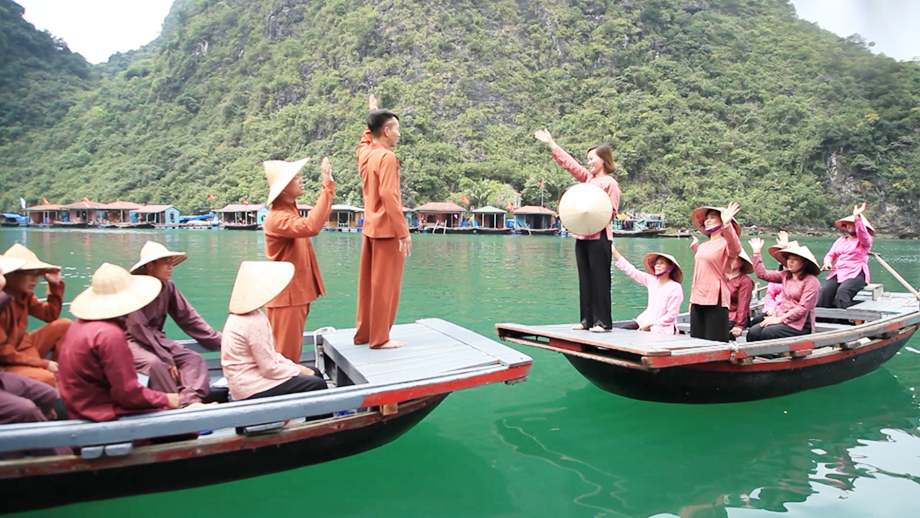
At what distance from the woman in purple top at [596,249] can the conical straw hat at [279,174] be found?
2301mm

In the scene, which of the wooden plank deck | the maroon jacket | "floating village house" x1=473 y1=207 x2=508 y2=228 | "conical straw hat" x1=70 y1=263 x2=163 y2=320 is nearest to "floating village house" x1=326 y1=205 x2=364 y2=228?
"floating village house" x1=473 y1=207 x2=508 y2=228

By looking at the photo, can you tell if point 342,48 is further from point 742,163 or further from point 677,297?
point 677,297

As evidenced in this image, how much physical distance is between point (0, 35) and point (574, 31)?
271 ft

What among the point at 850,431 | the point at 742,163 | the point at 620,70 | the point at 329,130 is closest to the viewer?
the point at 850,431

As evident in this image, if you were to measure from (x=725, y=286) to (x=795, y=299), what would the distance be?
1.30 meters

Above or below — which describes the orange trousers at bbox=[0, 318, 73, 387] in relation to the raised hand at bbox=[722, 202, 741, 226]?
below

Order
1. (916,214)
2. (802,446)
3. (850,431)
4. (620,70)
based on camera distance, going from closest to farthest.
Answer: (802,446)
(850,431)
(916,214)
(620,70)

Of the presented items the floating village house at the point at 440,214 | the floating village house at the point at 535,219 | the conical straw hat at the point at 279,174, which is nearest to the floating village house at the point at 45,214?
the floating village house at the point at 440,214

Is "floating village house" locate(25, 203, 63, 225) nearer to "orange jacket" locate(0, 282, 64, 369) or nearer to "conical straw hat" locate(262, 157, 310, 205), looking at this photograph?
"orange jacket" locate(0, 282, 64, 369)

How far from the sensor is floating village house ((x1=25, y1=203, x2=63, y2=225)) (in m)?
58.0

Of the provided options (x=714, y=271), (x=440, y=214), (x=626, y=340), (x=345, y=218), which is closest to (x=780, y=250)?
(x=714, y=271)

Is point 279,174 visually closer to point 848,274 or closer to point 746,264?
point 746,264

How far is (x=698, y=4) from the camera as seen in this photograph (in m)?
89.1

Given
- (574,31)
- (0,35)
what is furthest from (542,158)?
(0,35)
